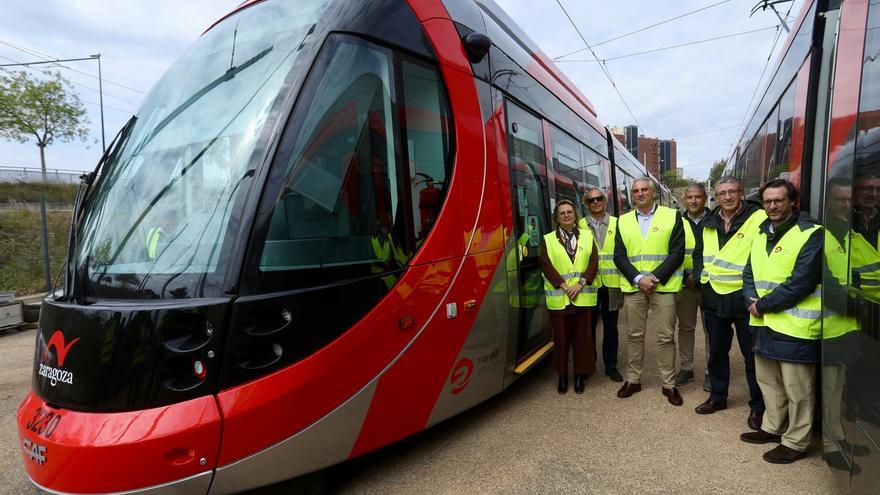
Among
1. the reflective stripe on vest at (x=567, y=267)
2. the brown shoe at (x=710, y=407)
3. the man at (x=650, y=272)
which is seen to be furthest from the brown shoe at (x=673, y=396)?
the reflective stripe on vest at (x=567, y=267)

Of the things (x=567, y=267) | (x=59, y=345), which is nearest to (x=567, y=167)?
(x=567, y=267)

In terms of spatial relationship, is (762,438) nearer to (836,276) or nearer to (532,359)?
(836,276)

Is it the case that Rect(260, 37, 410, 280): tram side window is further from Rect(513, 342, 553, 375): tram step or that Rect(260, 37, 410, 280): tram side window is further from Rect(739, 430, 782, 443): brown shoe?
Rect(739, 430, 782, 443): brown shoe

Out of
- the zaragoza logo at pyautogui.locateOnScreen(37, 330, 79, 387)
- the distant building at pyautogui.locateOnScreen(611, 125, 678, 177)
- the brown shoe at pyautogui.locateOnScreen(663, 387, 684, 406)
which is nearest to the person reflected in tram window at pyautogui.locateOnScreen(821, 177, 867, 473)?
the brown shoe at pyautogui.locateOnScreen(663, 387, 684, 406)

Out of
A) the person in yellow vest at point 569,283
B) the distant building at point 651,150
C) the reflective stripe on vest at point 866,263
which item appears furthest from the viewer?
the distant building at point 651,150

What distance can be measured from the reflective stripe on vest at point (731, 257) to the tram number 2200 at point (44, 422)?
4113mm

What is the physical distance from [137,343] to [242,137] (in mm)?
1087

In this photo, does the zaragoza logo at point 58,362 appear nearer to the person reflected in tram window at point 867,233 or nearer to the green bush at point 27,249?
the person reflected in tram window at point 867,233

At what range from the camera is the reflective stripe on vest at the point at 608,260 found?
4512 millimetres

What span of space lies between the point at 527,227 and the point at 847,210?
225cm

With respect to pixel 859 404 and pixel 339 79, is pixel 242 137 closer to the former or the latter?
pixel 339 79

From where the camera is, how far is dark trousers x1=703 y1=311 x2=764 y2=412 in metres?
3.62

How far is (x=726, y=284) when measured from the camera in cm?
364

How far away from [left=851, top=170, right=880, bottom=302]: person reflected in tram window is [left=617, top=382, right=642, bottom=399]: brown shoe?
2309 millimetres
